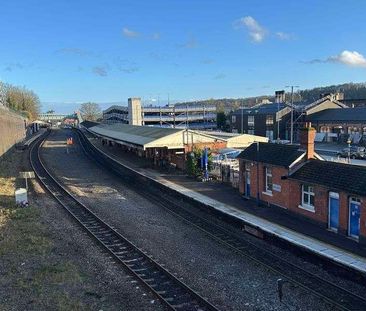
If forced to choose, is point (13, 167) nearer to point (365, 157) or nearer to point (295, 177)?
point (295, 177)

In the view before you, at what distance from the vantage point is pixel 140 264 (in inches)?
569

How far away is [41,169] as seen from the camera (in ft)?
125

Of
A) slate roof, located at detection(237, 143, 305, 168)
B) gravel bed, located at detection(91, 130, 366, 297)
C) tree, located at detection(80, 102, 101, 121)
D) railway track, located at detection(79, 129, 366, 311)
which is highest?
tree, located at detection(80, 102, 101, 121)

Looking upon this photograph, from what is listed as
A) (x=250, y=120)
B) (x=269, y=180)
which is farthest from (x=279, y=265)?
(x=250, y=120)

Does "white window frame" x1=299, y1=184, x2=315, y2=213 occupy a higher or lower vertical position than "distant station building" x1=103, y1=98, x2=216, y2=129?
lower

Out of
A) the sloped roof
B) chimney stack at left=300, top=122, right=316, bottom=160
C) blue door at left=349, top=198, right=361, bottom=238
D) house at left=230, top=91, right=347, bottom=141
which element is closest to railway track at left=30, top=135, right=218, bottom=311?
blue door at left=349, top=198, right=361, bottom=238

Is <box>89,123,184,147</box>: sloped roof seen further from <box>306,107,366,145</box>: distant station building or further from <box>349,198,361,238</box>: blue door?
<box>306,107,366,145</box>: distant station building

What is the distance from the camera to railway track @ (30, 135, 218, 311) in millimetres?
11461

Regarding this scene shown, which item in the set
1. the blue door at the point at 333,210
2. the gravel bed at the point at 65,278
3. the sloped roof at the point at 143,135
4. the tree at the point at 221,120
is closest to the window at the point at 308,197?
the blue door at the point at 333,210

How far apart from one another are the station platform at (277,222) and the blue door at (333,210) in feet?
1.29

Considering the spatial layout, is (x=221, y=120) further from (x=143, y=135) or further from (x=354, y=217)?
(x=354, y=217)

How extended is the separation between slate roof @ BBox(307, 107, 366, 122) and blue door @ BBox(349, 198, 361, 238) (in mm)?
49466

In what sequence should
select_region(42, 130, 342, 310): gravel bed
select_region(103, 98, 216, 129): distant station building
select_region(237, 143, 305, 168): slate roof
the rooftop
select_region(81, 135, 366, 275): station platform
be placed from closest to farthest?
select_region(42, 130, 342, 310): gravel bed
select_region(81, 135, 366, 275): station platform
select_region(237, 143, 305, 168): slate roof
the rooftop
select_region(103, 98, 216, 129): distant station building

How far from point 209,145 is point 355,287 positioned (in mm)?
24893
